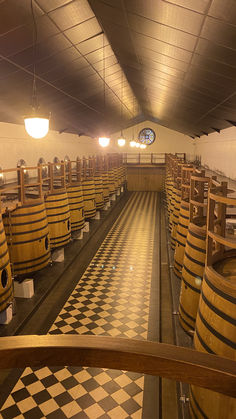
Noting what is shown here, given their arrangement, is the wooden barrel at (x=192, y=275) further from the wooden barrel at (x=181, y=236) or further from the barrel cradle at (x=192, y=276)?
the wooden barrel at (x=181, y=236)

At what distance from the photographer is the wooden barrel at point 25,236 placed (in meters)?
6.09

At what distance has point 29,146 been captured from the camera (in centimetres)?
1578

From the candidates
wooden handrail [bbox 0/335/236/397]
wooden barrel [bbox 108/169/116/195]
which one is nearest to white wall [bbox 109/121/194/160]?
wooden barrel [bbox 108/169/116/195]

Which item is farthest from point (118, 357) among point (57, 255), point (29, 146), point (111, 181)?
point (111, 181)

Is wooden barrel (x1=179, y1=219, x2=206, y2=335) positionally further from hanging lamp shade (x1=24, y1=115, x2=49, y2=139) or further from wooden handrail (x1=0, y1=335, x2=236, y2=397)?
wooden handrail (x1=0, y1=335, x2=236, y2=397)

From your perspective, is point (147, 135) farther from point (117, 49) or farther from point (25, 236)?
point (25, 236)

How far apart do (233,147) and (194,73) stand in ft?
21.1

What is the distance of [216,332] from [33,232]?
15.0ft

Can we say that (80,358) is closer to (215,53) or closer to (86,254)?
(215,53)

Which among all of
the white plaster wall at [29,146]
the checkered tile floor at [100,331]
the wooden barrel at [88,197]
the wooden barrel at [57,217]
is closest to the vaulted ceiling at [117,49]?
the white plaster wall at [29,146]

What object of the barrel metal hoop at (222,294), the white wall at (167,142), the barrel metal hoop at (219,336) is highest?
the white wall at (167,142)

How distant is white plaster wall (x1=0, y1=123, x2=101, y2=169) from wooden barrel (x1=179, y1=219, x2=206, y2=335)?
35.0ft

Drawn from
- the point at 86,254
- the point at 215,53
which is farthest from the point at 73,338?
the point at 86,254

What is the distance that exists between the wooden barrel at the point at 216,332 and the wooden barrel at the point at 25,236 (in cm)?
421
